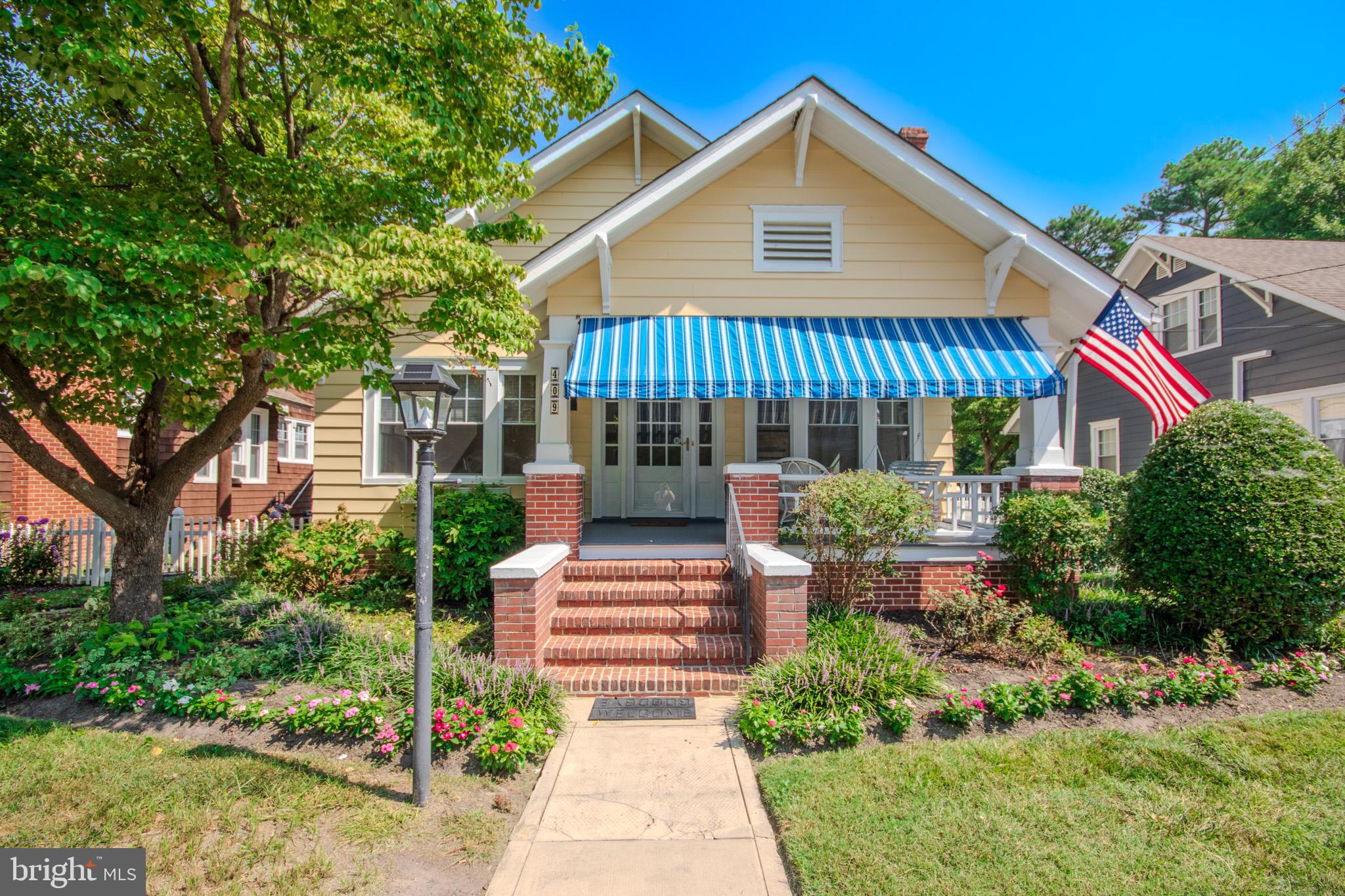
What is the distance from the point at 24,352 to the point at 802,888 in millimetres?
7706

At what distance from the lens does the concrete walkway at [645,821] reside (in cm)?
324

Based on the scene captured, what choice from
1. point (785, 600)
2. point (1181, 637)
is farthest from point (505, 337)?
point (1181, 637)

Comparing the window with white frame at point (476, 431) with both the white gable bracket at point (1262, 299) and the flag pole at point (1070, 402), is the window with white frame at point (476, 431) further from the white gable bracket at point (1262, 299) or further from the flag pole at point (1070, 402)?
the white gable bracket at point (1262, 299)

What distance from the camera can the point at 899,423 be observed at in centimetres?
998

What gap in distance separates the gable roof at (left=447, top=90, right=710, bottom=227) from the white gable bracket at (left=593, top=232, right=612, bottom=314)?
2.38m

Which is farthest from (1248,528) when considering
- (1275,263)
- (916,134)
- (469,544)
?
(1275,263)

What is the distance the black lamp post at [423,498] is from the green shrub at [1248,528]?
6482 mm

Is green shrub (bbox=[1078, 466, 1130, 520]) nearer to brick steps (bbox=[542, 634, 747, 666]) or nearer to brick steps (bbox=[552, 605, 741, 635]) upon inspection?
brick steps (bbox=[552, 605, 741, 635])

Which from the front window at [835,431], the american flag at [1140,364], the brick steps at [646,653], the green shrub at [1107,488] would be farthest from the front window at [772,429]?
the brick steps at [646,653]

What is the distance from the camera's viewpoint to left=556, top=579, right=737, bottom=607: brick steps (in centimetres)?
659

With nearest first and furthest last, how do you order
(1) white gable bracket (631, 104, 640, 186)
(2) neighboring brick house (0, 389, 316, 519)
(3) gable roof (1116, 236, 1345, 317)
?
(1) white gable bracket (631, 104, 640, 186)
(2) neighboring brick house (0, 389, 316, 519)
(3) gable roof (1116, 236, 1345, 317)

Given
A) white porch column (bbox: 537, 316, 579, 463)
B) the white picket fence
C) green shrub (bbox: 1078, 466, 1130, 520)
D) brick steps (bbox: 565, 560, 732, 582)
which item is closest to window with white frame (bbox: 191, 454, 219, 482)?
the white picket fence

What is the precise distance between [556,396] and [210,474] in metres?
11.6

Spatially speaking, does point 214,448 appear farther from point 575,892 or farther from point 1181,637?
point 1181,637
